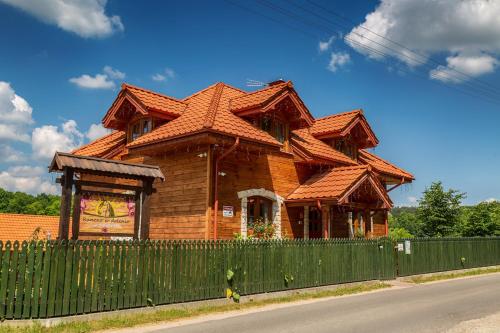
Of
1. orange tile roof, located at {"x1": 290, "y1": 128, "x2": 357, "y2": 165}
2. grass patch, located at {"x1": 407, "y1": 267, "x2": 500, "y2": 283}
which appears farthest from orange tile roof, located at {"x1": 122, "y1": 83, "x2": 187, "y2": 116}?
grass patch, located at {"x1": 407, "y1": 267, "x2": 500, "y2": 283}

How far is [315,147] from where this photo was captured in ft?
68.0

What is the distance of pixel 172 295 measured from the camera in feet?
35.6

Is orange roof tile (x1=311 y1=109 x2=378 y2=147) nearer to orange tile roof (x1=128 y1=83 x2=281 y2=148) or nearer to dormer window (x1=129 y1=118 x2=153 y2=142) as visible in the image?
orange tile roof (x1=128 y1=83 x2=281 y2=148)

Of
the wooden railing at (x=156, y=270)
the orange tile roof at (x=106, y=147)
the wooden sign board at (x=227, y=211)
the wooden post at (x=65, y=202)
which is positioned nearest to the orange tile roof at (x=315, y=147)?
the wooden railing at (x=156, y=270)

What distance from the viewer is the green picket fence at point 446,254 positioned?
1914 cm

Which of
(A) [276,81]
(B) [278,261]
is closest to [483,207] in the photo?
(A) [276,81]

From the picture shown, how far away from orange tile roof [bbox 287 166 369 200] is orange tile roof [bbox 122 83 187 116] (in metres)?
6.08

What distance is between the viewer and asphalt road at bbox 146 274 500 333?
8.83 m

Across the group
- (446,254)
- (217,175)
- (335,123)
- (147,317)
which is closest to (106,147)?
(217,175)

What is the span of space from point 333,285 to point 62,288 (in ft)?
29.9

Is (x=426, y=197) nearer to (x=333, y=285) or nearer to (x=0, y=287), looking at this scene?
(x=333, y=285)

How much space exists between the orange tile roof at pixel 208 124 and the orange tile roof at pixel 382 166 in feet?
30.4

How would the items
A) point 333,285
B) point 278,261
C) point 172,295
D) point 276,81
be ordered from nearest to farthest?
1. point 172,295
2. point 278,261
3. point 333,285
4. point 276,81

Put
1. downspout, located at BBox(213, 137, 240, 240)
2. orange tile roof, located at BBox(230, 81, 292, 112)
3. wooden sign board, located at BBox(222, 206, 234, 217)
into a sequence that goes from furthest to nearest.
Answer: orange tile roof, located at BBox(230, 81, 292, 112)
wooden sign board, located at BBox(222, 206, 234, 217)
downspout, located at BBox(213, 137, 240, 240)
